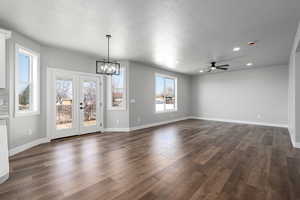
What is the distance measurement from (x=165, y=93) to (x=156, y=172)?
558cm

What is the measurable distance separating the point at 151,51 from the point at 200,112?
581 cm

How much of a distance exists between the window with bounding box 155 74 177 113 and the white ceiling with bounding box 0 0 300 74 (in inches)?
118

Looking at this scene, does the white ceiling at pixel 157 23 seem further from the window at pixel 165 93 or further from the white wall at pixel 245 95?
the window at pixel 165 93

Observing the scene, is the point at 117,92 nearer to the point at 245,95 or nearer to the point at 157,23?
the point at 157,23

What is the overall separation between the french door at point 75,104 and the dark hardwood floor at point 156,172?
0.93m

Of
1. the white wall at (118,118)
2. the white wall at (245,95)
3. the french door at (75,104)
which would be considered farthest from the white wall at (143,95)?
the white wall at (245,95)

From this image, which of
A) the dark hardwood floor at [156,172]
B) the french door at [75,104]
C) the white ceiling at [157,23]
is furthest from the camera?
the french door at [75,104]

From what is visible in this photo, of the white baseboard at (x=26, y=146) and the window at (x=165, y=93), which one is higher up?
the window at (x=165, y=93)

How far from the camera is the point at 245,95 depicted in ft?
23.8

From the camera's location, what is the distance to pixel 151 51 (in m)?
4.59

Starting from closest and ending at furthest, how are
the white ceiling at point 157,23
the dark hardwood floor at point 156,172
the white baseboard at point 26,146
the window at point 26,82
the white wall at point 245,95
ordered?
the dark hardwood floor at point 156,172 → the white ceiling at point 157,23 → the white baseboard at point 26,146 → the window at point 26,82 → the white wall at point 245,95

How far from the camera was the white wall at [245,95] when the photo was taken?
643 centimetres

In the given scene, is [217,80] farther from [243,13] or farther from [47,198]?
[47,198]

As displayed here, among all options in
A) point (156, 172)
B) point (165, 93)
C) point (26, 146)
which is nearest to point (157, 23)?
point (156, 172)
